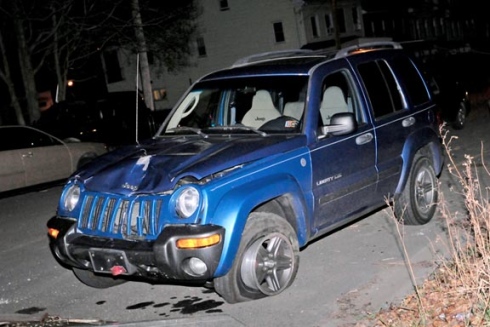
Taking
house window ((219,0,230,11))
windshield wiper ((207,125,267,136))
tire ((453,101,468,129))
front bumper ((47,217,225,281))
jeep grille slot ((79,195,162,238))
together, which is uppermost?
house window ((219,0,230,11))

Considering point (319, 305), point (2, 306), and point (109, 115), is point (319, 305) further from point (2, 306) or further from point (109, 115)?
point (109, 115)

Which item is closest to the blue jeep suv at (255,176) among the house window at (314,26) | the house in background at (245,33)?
the house in background at (245,33)

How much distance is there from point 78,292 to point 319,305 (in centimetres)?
243

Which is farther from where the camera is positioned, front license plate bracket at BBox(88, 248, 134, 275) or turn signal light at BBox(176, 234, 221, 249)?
front license plate bracket at BBox(88, 248, 134, 275)

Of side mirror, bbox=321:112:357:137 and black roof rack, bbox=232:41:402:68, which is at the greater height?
black roof rack, bbox=232:41:402:68

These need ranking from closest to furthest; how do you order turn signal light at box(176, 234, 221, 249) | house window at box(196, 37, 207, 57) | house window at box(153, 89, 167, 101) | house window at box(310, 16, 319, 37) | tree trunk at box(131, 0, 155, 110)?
turn signal light at box(176, 234, 221, 249) < tree trunk at box(131, 0, 155, 110) < house window at box(310, 16, 319, 37) < house window at box(196, 37, 207, 57) < house window at box(153, 89, 167, 101)

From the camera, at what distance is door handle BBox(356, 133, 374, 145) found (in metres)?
6.26

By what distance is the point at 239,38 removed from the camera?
1756 inches

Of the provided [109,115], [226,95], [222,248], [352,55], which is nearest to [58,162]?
[109,115]

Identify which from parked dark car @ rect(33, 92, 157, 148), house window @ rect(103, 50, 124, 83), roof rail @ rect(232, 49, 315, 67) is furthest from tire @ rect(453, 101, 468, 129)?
house window @ rect(103, 50, 124, 83)

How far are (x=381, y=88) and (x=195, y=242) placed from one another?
3.13 meters

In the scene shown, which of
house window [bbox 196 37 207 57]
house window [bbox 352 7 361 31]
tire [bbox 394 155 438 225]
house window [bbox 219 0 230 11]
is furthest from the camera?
house window [bbox 352 7 361 31]

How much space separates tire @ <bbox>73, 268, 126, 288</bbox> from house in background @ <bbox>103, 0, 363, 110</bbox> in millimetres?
35941

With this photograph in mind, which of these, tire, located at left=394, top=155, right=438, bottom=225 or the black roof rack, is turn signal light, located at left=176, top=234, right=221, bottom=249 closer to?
the black roof rack
